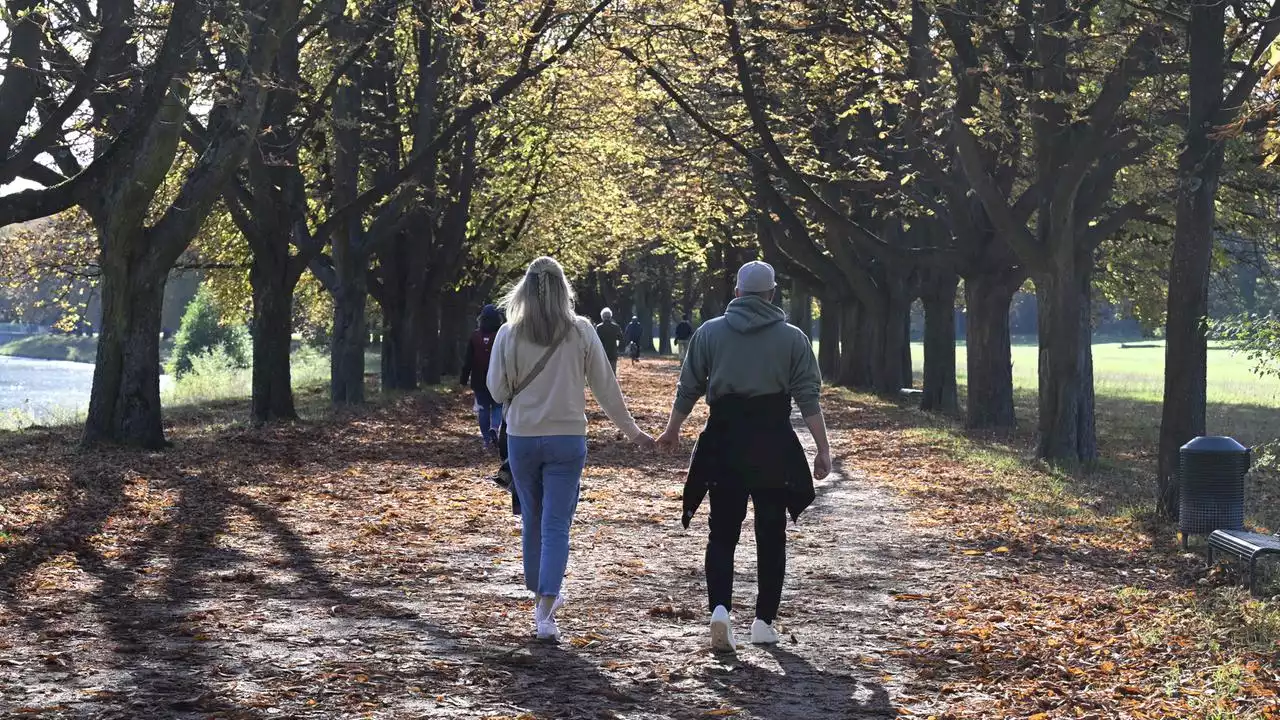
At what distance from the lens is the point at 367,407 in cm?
2950

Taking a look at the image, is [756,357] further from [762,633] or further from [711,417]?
[762,633]

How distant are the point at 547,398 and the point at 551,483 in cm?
44

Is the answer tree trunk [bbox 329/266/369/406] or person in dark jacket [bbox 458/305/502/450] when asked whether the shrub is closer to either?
tree trunk [bbox 329/266/369/406]

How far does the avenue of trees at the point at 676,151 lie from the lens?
Answer: 1622cm

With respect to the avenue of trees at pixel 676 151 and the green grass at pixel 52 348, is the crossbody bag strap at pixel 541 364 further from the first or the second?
the green grass at pixel 52 348

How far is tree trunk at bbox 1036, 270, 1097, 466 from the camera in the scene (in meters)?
19.0

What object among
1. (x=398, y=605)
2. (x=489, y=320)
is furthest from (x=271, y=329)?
(x=398, y=605)

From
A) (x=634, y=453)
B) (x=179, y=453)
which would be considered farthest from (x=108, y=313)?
(x=634, y=453)

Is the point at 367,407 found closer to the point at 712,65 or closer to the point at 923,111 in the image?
the point at 712,65

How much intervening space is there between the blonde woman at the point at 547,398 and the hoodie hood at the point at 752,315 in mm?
710

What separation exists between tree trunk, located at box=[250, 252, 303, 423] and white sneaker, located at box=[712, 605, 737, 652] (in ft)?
56.1

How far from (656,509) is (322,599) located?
19.3 feet

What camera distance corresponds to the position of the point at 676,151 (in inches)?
1172

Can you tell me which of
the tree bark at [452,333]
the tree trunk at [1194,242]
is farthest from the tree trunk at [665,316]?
the tree trunk at [1194,242]
